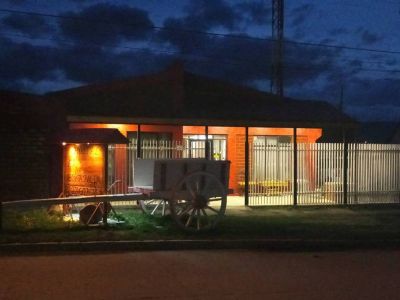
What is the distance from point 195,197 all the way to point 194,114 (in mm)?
5959

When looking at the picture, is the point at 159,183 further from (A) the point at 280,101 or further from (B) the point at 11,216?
(A) the point at 280,101

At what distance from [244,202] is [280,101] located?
18.8 feet

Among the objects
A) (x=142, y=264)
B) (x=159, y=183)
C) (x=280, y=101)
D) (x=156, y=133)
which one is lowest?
(x=142, y=264)

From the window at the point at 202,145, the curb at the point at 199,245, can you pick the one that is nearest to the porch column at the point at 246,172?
the window at the point at 202,145

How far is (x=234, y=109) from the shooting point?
68.1 ft

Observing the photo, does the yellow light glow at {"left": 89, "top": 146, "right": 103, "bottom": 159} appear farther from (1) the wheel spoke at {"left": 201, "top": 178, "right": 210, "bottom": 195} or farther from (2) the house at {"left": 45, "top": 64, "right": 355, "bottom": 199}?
(2) the house at {"left": 45, "top": 64, "right": 355, "bottom": 199}

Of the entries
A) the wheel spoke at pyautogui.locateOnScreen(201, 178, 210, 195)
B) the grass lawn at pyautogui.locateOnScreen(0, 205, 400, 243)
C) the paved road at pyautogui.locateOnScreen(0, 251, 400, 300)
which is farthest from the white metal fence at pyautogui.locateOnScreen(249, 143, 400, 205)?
the paved road at pyautogui.locateOnScreen(0, 251, 400, 300)

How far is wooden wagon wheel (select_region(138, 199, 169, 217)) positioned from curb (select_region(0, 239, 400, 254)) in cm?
335

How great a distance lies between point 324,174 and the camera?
1930 cm

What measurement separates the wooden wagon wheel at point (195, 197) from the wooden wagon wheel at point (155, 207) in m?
1.82

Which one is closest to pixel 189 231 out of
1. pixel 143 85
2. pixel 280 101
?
pixel 143 85

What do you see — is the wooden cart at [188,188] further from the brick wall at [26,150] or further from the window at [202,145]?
the window at [202,145]

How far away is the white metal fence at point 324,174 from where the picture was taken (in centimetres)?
1898

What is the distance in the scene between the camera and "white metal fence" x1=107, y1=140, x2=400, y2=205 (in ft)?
61.9
